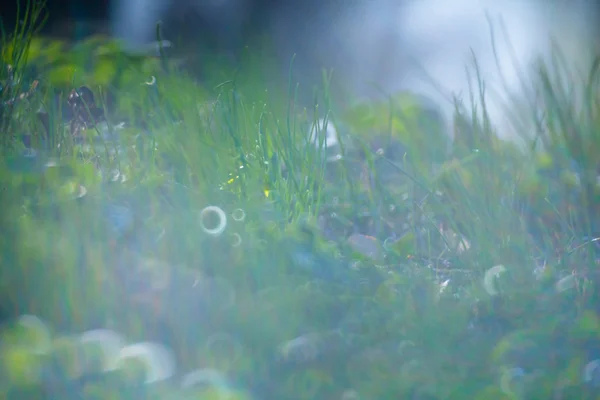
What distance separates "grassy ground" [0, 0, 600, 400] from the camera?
96 centimetres

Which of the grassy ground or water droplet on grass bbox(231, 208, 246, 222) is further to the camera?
water droplet on grass bbox(231, 208, 246, 222)

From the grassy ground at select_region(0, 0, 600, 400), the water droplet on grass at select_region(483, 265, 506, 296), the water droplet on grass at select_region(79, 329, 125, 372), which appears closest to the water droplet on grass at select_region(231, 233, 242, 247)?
the grassy ground at select_region(0, 0, 600, 400)

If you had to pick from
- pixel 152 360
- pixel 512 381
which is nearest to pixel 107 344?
pixel 152 360

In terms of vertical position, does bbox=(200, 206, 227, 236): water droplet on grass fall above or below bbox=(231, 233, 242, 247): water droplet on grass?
above

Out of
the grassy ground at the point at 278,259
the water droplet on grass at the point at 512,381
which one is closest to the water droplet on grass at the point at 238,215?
the grassy ground at the point at 278,259

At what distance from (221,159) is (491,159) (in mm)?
676

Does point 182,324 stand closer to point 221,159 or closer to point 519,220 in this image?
point 221,159

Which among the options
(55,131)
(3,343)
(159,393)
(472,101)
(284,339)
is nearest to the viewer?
(159,393)

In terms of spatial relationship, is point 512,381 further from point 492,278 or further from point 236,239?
point 236,239

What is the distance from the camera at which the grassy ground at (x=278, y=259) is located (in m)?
0.96

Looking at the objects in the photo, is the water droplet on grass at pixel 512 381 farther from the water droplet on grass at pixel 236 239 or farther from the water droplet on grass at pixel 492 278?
the water droplet on grass at pixel 236 239

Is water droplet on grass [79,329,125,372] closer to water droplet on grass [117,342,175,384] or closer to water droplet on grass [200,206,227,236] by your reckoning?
water droplet on grass [117,342,175,384]

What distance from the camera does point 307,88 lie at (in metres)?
2.51

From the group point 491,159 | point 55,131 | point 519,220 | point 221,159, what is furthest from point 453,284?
point 55,131
